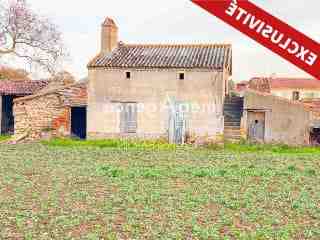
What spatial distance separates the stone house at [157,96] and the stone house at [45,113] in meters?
1.77

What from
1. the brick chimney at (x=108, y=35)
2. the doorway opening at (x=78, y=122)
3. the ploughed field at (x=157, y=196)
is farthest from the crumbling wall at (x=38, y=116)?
the ploughed field at (x=157, y=196)

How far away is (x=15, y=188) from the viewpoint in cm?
948

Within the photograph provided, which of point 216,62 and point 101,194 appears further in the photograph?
point 216,62

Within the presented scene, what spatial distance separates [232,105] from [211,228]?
50.3ft

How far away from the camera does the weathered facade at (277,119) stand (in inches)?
779

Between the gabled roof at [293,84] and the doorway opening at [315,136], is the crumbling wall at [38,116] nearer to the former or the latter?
the doorway opening at [315,136]

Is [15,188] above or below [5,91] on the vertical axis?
below

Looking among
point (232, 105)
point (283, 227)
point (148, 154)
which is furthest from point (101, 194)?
point (232, 105)

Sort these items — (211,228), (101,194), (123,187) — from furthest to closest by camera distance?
(123,187) → (101,194) → (211,228)

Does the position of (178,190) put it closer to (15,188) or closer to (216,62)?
(15,188)

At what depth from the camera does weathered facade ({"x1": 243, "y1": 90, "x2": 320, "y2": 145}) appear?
779 inches

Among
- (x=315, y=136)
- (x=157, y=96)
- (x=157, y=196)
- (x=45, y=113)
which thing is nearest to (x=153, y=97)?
(x=157, y=96)

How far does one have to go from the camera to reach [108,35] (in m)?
22.6

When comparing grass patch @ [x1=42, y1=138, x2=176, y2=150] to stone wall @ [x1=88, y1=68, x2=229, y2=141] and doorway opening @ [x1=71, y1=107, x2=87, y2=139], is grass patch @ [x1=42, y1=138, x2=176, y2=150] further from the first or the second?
doorway opening @ [x1=71, y1=107, x2=87, y2=139]
